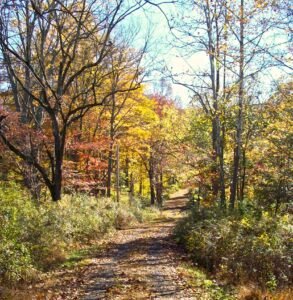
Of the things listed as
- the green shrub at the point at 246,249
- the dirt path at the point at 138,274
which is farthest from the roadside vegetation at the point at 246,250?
the dirt path at the point at 138,274

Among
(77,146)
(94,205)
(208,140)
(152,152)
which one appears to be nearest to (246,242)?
(94,205)

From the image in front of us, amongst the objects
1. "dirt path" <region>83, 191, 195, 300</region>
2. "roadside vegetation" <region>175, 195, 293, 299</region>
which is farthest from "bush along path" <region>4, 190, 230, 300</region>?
"roadside vegetation" <region>175, 195, 293, 299</region>

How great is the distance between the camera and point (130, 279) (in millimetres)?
9078

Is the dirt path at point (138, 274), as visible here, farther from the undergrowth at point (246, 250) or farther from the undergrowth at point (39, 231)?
the undergrowth at point (39, 231)

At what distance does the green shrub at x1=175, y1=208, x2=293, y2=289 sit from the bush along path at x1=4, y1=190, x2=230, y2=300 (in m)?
0.65

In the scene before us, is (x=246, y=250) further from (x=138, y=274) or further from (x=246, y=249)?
(x=138, y=274)

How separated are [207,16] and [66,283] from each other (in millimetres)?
12855

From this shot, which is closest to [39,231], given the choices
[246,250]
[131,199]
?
[246,250]

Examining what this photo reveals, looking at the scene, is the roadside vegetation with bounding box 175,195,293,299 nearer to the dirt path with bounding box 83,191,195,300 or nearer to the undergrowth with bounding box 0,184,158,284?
the dirt path with bounding box 83,191,195,300

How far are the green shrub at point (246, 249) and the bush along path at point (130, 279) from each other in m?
0.65

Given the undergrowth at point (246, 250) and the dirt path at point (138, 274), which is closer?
the dirt path at point (138, 274)

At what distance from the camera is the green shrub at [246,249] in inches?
364

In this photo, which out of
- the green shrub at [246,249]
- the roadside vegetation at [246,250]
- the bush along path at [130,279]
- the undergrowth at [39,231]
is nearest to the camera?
the bush along path at [130,279]

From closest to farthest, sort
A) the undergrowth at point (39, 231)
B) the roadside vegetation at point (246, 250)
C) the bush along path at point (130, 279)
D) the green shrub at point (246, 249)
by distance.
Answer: the bush along path at point (130, 279) → the undergrowth at point (39, 231) → the roadside vegetation at point (246, 250) → the green shrub at point (246, 249)
